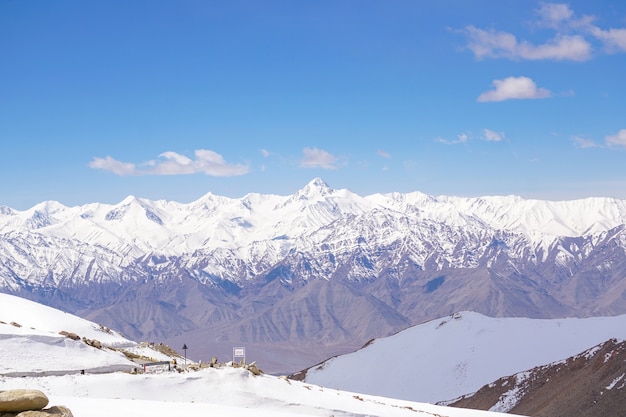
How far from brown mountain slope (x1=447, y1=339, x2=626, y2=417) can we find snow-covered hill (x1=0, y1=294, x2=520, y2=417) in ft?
279

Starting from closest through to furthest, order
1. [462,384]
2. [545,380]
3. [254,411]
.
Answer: [254,411], [545,380], [462,384]

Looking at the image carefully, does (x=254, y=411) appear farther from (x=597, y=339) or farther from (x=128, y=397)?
(x=597, y=339)

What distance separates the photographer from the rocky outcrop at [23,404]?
27.5m

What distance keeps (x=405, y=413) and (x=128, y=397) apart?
762 inches

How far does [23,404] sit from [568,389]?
136289 mm

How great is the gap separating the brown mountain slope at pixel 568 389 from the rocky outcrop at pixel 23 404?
360 ft

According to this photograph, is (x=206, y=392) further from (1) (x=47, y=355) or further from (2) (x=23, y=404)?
(2) (x=23, y=404)

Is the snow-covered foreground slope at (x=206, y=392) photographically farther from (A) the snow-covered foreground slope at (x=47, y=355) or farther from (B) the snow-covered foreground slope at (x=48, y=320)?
(B) the snow-covered foreground slope at (x=48, y=320)

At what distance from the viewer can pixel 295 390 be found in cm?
4972

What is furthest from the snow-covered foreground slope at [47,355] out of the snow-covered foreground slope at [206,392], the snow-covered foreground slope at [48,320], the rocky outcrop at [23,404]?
the rocky outcrop at [23,404]

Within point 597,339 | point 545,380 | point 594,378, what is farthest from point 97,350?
point 597,339

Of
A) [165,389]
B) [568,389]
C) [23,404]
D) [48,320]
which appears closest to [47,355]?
[165,389]

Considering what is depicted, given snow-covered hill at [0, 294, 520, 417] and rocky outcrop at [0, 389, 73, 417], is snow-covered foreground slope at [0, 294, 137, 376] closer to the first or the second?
snow-covered hill at [0, 294, 520, 417]

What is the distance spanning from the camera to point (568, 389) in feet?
486
